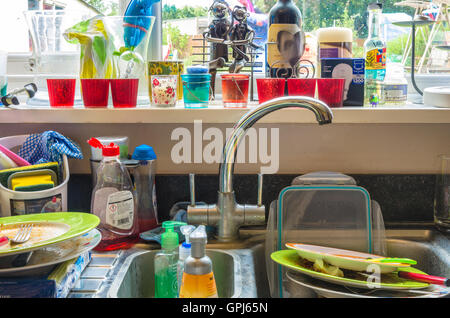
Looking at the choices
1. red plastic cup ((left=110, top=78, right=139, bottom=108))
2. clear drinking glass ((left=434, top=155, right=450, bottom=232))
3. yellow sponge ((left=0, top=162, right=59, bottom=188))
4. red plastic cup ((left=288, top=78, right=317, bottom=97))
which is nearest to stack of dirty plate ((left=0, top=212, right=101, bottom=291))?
yellow sponge ((left=0, top=162, right=59, bottom=188))

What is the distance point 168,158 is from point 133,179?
158 mm

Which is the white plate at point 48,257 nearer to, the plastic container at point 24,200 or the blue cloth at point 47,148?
the plastic container at point 24,200

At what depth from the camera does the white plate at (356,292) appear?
41.4 inches

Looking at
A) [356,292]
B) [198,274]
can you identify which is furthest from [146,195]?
[356,292]

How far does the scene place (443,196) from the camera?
1363 millimetres

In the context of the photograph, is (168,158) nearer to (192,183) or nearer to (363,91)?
(192,183)

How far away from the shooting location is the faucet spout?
1.07 meters

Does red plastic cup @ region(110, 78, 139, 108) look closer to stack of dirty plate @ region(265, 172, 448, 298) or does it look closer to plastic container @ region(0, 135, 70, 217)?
plastic container @ region(0, 135, 70, 217)

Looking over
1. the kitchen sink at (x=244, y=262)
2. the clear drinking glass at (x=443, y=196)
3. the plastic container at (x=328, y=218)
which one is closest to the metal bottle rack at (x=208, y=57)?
the plastic container at (x=328, y=218)

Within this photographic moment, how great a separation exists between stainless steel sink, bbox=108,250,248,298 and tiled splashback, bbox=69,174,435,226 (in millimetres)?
222

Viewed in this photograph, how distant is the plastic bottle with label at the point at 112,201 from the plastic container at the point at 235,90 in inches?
12.4

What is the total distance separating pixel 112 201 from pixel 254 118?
0.40 m

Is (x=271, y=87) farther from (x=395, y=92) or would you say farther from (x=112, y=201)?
(x=112, y=201)

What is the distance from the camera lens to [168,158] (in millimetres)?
1438
